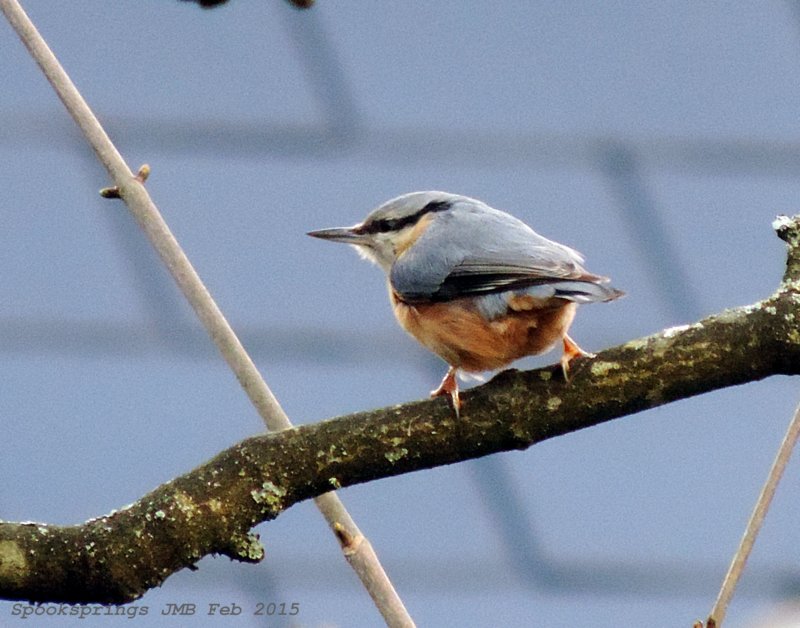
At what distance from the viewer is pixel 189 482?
6.58 ft

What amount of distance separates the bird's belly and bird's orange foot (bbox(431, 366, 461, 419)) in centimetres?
7

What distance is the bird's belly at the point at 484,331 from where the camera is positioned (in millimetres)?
2811

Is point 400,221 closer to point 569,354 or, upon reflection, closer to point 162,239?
point 569,354

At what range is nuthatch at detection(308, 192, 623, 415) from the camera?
275 cm

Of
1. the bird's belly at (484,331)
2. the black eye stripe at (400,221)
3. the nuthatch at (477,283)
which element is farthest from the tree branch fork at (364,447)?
the black eye stripe at (400,221)

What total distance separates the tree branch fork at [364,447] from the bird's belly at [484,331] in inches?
22.6

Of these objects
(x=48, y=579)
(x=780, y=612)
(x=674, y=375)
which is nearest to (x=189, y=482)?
(x=48, y=579)

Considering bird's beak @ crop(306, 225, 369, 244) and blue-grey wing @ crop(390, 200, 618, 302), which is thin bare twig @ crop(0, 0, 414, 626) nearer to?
blue-grey wing @ crop(390, 200, 618, 302)

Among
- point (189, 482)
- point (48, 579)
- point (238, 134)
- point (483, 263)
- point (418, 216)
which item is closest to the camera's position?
point (48, 579)

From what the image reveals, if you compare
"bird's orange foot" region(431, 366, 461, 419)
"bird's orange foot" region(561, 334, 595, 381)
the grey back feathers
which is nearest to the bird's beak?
the grey back feathers

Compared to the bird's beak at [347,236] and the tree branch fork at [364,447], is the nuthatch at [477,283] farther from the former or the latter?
the tree branch fork at [364,447]

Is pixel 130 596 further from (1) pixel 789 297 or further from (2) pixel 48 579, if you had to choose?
(1) pixel 789 297

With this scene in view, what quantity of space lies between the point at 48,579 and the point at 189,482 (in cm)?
26

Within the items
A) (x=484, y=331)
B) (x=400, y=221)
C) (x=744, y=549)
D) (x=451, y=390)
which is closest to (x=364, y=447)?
(x=451, y=390)
